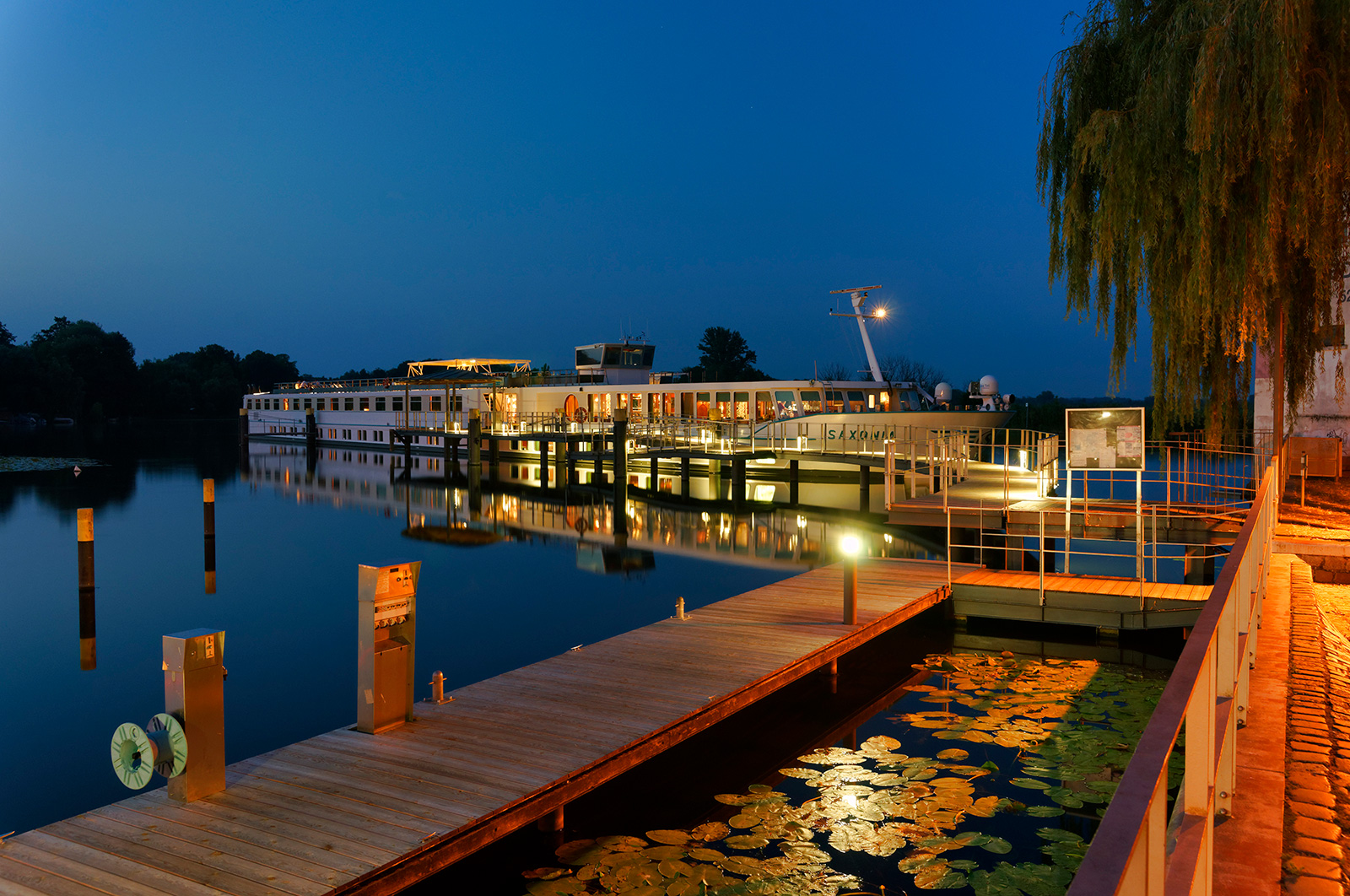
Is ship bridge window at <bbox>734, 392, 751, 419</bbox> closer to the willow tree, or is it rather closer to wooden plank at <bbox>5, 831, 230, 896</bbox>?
the willow tree

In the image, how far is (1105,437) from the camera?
12.2 meters

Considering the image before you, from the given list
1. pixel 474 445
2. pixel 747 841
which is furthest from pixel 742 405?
pixel 747 841

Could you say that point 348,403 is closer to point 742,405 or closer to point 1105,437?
point 742,405

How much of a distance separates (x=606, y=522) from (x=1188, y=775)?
1082 inches

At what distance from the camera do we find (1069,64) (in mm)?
14039

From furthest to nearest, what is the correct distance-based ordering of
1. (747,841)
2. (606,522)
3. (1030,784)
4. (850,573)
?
(606,522) → (850,573) → (1030,784) → (747,841)

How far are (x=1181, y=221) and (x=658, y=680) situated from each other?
10.1 meters

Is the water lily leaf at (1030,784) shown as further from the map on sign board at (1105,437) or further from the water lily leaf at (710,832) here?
the map on sign board at (1105,437)

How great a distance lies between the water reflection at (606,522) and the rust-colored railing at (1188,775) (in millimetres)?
11343

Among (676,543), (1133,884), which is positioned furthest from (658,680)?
(676,543)

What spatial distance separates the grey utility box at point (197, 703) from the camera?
5.89 metres

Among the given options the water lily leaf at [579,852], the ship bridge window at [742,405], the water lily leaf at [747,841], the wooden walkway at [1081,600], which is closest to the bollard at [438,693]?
the water lily leaf at [579,852]

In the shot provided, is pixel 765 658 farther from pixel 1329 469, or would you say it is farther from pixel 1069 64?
pixel 1329 469

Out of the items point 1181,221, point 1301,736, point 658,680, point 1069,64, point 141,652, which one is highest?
point 1069,64
